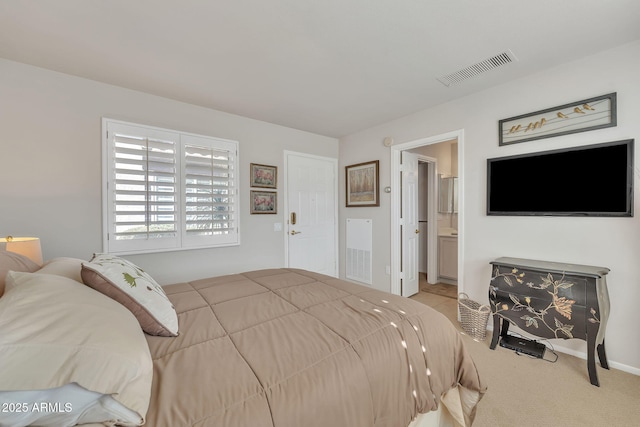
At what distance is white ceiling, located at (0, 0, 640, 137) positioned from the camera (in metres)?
1.60

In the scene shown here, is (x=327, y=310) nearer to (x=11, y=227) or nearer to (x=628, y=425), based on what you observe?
(x=628, y=425)

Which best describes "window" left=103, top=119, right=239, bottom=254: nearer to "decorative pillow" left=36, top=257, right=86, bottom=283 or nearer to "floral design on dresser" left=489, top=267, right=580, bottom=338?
"decorative pillow" left=36, top=257, right=86, bottom=283


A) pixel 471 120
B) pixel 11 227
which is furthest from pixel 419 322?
pixel 11 227

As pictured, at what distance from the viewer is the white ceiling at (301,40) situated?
5.25ft

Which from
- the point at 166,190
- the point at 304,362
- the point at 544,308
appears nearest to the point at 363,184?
the point at 544,308

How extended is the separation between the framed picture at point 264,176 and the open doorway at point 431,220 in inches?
66.2

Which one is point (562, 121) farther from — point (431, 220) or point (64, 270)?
point (64, 270)

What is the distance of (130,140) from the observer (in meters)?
2.59

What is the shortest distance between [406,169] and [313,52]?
2.22 m

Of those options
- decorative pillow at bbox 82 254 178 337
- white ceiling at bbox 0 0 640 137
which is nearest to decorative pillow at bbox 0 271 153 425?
decorative pillow at bbox 82 254 178 337

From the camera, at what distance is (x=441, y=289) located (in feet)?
13.5

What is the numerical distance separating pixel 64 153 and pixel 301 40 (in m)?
2.35

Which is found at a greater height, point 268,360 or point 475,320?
point 268,360

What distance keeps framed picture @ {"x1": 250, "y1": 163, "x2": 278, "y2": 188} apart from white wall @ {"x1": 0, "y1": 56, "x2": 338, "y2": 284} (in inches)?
30.2
